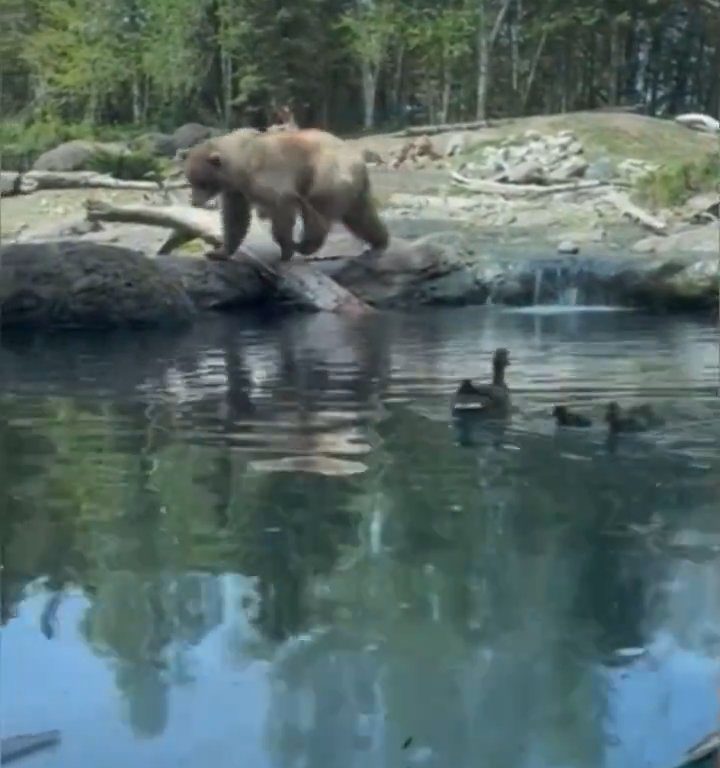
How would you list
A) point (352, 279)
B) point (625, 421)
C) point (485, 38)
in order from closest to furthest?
point (625, 421) < point (485, 38) < point (352, 279)

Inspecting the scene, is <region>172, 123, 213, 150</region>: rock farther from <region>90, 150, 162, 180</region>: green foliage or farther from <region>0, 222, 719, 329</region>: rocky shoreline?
<region>90, 150, 162, 180</region>: green foliage

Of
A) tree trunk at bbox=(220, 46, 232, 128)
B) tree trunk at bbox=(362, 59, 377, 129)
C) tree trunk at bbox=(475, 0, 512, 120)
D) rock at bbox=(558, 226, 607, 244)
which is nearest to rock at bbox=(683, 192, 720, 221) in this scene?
rock at bbox=(558, 226, 607, 244)

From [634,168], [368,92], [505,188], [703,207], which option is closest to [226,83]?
[368,92]

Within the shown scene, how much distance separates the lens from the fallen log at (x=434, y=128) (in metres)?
7.11

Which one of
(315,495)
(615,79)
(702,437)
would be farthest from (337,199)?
Result: (315,495)

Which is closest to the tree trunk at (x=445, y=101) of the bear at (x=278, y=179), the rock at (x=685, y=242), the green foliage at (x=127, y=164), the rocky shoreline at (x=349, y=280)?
the bear at (x=278, y=179)

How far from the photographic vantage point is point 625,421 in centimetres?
337

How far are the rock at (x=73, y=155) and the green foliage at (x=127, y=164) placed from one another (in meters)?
0.05

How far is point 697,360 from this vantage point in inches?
198

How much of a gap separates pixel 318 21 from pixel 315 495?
3.66 meters

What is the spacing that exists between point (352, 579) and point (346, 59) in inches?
168

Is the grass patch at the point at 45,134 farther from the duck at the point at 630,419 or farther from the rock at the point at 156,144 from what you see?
the duck at the point at 630,419

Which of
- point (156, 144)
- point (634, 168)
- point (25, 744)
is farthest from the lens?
point (634, 168)

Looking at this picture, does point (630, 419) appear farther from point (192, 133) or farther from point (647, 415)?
point (192, 133)
